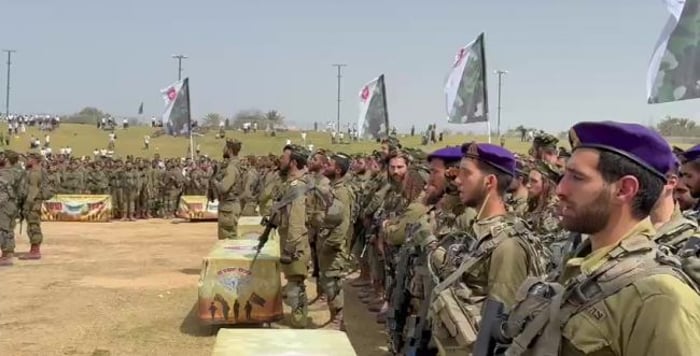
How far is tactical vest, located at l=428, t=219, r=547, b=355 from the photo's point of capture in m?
3.39

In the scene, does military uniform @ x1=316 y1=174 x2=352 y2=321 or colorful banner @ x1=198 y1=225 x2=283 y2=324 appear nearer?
colorful banner @ x1=198 y1=225 x2=283 y2=324

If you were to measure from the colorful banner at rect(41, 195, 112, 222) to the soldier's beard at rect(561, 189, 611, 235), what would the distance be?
71.3ft

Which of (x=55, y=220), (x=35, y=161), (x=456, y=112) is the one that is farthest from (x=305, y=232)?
(x=55, y=220)

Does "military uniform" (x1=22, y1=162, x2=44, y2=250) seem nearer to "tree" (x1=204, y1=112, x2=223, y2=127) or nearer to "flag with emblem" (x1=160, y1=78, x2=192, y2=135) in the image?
"flag with emblem" (x1=160, y1=78, x2=192, y2=135)

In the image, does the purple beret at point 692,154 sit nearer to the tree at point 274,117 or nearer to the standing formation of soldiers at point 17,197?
the standing formation of soldiers at point 17,197

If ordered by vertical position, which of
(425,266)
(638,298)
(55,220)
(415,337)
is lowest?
(55,220)

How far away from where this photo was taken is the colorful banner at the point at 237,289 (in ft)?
26.9

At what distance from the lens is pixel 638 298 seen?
1935 millimetres

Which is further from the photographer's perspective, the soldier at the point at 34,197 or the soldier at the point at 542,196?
the soldier at the point at 34,197

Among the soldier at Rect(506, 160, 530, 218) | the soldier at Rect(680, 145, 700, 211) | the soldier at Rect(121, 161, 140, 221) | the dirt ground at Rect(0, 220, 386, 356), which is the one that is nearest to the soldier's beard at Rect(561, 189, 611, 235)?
the soldier at Rect(680, 145, 700, 211)

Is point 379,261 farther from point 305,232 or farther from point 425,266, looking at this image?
point 425,266

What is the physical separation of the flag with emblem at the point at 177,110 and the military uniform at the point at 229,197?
1301 cm

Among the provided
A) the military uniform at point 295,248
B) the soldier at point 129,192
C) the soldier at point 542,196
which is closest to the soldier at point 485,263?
the soldier at point 542,196

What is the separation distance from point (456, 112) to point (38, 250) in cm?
836
